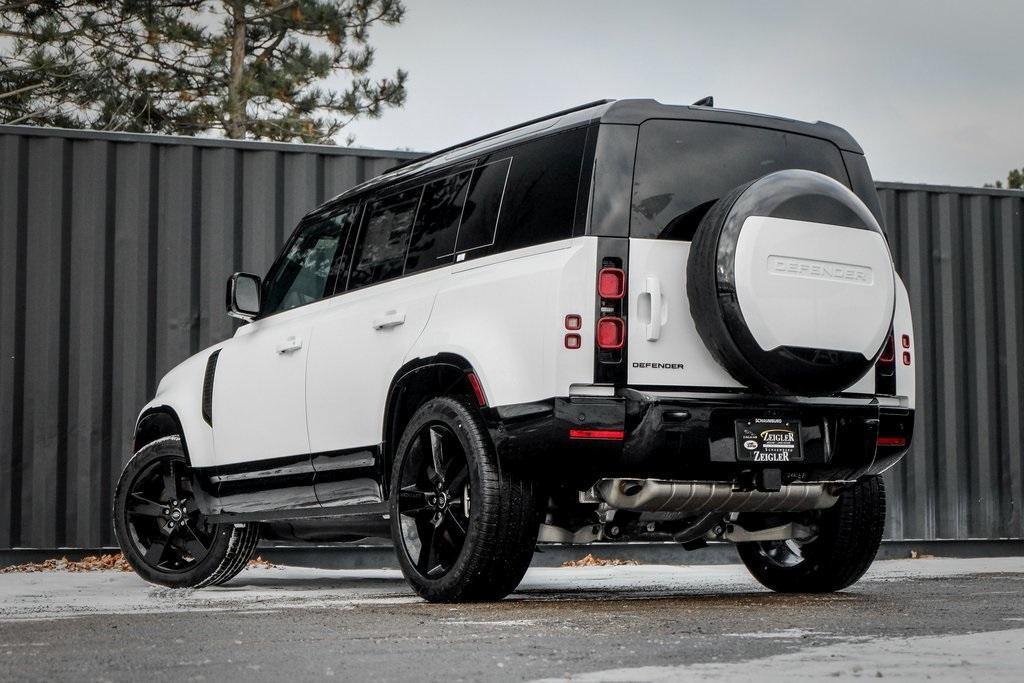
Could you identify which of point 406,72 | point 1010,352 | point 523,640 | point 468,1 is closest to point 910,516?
point 1010,352

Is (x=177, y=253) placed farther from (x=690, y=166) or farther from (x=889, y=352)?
(x=889, y=352)

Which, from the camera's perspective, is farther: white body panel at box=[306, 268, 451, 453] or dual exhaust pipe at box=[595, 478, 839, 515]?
white body panel at box=[306, 268, 451, 453]

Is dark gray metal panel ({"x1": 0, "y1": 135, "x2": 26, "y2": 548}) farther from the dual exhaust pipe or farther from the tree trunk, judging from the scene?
the tree trunk

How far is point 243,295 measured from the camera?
7.80 metres

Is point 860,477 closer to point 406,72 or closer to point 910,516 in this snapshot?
point 910,516

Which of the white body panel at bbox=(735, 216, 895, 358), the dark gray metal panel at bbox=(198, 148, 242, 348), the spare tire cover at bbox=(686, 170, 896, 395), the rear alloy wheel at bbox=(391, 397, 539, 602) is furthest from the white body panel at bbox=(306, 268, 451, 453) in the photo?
the dark gray metal panel at bbox=(198, 148, 242, 348)

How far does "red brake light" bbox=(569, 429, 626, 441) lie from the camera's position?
17.7 feet

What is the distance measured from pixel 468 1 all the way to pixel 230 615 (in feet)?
51.7

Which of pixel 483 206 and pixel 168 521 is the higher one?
pixel 483 206

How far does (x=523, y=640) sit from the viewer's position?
4.48 metres

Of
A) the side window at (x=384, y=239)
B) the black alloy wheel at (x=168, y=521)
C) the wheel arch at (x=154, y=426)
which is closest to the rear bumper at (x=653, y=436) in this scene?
the side window at (x=384, y=239)

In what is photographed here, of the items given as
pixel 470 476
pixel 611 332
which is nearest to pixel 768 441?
pixel 611 332

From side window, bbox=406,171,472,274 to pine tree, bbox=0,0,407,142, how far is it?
17742 millimetres

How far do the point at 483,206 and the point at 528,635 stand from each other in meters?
2.22
